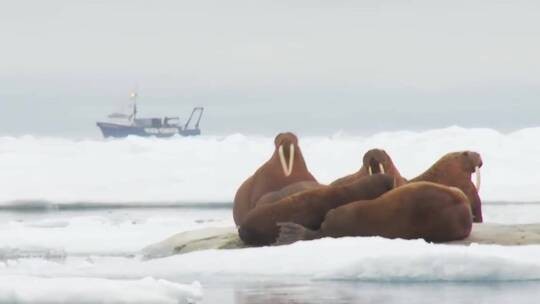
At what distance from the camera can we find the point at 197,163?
37.1m

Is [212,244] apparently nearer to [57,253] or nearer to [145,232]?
[57,253]


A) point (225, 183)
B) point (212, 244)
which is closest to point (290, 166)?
point (212, 244)

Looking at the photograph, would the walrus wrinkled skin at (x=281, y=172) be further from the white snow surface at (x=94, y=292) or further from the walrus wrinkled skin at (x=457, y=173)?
the white snow surface at (x=94, y=292)

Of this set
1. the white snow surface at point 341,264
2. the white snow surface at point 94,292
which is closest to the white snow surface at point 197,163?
the white snow surface at point 341,264

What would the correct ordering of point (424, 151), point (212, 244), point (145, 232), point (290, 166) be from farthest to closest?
1. point (424, 151)
2. point (145, 232)
3. point (290, 166)
4. point (212, 244)

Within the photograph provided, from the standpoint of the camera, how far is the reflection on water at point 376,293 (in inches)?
377

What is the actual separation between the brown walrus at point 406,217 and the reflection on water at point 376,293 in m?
2.03

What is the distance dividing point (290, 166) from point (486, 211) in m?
8.10

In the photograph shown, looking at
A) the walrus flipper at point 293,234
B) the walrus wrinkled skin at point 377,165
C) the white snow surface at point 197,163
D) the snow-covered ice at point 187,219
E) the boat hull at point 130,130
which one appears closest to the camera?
the snow-covered ice at point 187,219

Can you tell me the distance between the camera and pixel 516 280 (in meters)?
11.2

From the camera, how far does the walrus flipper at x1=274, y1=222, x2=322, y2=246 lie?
517 inches

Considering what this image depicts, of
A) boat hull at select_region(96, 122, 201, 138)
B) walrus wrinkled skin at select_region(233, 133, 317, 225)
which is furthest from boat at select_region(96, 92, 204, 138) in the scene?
walrus wrinkled skin at select_region(233, 133, 317, 225)

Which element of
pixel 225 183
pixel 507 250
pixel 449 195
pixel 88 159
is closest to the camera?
pixel 507 250

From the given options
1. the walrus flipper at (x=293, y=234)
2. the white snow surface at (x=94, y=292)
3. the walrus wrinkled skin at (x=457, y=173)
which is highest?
the walrus wrinkled skin at (x=457, y=173)
